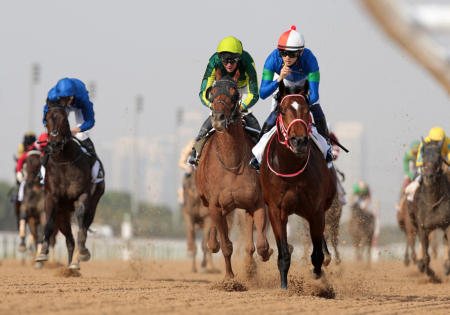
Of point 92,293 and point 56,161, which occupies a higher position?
point 56,161

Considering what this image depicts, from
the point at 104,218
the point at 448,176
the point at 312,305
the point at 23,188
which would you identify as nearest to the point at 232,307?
the point at 312,305

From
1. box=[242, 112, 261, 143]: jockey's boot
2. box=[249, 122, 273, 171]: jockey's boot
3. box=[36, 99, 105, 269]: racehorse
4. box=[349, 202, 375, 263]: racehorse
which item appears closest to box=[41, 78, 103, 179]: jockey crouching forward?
box=[36, 99, 105, 269]: racehorse

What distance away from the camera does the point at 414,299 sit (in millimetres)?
9641

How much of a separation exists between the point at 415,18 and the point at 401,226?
19184 millimetres

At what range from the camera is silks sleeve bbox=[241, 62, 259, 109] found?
10.8m

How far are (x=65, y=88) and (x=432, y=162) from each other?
6.11 metres

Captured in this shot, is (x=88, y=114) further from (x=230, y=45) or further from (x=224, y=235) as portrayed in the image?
(x=224, y=235)

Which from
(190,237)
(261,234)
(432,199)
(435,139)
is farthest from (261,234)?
(190,237)

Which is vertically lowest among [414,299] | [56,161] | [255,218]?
[414,299]

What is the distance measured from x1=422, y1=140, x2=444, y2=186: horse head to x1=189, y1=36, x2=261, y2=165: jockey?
13.8ft

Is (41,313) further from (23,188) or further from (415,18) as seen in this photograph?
(23,188)

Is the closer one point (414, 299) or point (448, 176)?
point (414, 299)

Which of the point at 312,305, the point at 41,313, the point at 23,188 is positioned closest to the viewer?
the point at 41,313

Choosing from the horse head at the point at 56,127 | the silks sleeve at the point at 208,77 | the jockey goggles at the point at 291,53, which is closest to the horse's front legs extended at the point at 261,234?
the silks sleeve at the point at 208,77
